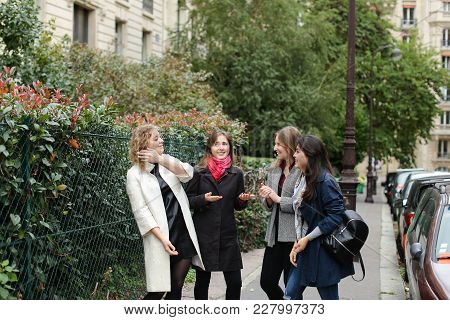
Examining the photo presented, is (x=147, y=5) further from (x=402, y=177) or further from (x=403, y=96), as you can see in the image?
(x=403, y=96)

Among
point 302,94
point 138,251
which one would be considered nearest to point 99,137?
point 138,251

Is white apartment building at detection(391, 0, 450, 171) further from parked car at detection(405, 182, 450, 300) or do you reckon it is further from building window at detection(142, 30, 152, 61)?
parked car at detection(405, 182, 450, 300)

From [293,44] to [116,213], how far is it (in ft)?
61.6

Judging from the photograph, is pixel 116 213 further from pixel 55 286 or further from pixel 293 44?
pixel 293 44

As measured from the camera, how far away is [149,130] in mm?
5742

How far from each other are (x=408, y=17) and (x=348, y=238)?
4306 cm

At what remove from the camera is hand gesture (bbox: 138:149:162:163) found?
18.6 feet

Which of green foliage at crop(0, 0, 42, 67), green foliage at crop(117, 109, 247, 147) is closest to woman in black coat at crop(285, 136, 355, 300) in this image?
green foliage at crop(117, 109, 247, 147)

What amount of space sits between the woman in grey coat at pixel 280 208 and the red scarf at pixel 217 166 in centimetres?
37

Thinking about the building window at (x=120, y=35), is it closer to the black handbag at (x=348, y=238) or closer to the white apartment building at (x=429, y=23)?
the white apartment building at (x=429, y=23)

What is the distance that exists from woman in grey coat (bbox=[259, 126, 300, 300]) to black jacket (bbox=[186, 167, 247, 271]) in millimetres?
296

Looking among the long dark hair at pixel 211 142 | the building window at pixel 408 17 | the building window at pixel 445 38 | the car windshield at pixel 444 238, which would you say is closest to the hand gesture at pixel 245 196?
the long dark hair at pixel 211 142

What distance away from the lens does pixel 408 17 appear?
46188 millimetres

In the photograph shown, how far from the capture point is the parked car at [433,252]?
18.4 ft
